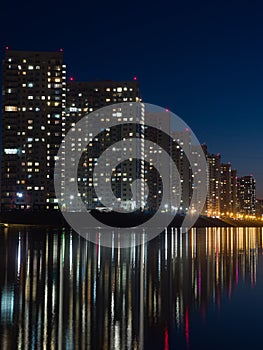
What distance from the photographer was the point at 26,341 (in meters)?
11.2

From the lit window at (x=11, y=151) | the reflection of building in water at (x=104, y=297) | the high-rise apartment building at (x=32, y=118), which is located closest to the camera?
the reflection of building in water at (x=104, y=297)

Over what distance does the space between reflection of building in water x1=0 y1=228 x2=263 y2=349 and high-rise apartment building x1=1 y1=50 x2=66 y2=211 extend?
105m

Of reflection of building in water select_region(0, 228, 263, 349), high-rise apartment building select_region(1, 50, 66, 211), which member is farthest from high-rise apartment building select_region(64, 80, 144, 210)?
reflection of building in water select_region(0, 228, 263, 349)

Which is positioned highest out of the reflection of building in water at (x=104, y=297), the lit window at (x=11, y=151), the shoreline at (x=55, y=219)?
the lit window at (x=11, y=151)

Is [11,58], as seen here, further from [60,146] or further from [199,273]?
[199,273]

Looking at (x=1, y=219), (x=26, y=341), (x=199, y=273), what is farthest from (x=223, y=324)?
(x=1, y=219)

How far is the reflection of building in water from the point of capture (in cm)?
1189

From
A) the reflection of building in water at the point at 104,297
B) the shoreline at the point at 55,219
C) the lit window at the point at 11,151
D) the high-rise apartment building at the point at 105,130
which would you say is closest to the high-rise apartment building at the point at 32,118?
the lit window at the point at 11,151

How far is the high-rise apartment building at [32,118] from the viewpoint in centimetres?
13400

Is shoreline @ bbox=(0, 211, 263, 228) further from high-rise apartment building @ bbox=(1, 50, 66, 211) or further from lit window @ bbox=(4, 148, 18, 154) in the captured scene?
lit window @ bbox=(4, 148, 18, 154)

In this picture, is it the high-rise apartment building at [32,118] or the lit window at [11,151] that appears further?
→ the lit window at [11,151]

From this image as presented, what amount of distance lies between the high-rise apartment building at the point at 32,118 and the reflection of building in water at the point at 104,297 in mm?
105179

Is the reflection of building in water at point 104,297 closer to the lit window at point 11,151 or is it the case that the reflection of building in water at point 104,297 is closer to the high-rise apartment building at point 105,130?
the lit window at point 11,151

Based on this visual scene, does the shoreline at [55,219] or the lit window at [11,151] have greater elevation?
the lit window at [11,151]
